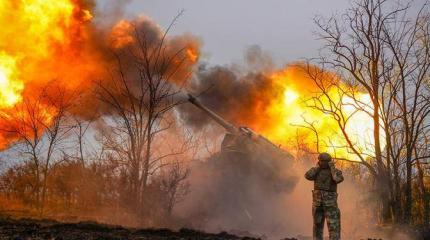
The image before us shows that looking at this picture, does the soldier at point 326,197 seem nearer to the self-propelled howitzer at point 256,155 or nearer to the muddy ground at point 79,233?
the muddy ground at point 79,233

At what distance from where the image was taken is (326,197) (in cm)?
1330

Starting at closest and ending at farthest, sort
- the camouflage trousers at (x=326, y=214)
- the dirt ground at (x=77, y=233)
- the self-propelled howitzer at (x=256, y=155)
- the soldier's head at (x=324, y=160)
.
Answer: the dirt ground at (x=77, y=233)
the camouflage trousers at (x=326, y=214)
the soldier's head at (x=324, y=160)
the self-propelled howitzer at (x=256, y=155)

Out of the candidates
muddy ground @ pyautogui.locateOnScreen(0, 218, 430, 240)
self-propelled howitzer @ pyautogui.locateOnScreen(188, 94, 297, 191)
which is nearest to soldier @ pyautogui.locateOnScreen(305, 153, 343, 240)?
muddy ground @ pyautogui.locateOnScreen(0, 218, 430, 240)

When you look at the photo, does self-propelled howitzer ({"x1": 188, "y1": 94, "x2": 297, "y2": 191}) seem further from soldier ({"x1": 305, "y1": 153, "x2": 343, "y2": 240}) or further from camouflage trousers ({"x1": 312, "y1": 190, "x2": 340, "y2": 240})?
camouflage trousers ({"x1": 312, "y1": 190, "x2": 340, "y2": 240})

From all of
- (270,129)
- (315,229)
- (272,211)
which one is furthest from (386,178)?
(270,129)

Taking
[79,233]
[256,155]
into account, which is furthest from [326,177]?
[256,155]

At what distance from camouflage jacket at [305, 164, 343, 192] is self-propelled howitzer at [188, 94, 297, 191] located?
41.2 feet

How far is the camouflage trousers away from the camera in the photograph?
43.0ft

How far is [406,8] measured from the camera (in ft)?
73.7

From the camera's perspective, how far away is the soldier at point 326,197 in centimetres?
1314

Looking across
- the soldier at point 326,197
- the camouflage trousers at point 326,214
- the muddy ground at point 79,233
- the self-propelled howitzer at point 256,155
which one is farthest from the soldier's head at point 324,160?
the self-propelled howitzer at point 256,155

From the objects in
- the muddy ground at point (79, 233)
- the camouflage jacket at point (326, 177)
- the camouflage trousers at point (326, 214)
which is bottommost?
the muddy ground at point (79, 233)

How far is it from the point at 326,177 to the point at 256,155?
12850 mm

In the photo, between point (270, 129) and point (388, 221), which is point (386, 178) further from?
point (270, 129)
